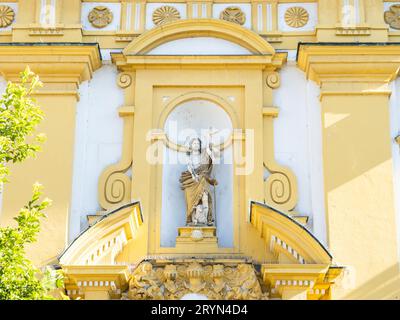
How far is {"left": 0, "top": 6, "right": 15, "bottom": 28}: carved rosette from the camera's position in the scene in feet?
54.5

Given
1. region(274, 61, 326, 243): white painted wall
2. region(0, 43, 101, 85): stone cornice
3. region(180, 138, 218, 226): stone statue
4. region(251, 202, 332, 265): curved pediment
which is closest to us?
region(251, 202, 332, 265): curved pediment

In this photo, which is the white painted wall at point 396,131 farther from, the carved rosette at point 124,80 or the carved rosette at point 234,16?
the carved rosette at point 124,80

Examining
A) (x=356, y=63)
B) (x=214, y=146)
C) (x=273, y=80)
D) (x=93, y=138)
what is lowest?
(x=214, y=146)

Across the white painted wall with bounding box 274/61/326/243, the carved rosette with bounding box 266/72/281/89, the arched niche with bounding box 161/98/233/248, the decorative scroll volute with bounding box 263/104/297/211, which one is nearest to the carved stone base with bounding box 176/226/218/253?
the arched niche with bounding box 161/98/233/248

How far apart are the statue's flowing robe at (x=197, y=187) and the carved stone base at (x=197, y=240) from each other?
0.20 meters

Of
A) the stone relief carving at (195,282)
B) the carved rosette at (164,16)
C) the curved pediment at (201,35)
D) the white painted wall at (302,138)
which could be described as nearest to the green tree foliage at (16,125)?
the stone relief carving at (195,282)

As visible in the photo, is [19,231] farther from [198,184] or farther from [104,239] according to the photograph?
[198,184]

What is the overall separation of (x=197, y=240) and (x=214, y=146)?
1612 mm

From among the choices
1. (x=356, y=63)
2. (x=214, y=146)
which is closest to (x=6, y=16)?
(x=214, y=146)

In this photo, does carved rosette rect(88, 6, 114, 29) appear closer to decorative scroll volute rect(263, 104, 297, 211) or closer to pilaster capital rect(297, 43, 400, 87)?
pilaster capital rect(297, 43, 400, 87)

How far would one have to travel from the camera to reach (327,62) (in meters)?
15.9

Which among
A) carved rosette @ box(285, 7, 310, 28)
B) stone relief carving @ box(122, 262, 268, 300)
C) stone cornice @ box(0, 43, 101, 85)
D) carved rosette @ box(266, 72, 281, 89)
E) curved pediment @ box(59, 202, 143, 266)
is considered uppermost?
carved rosette @ box(285, 7, 310, 28)

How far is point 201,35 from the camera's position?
1650 centimetres

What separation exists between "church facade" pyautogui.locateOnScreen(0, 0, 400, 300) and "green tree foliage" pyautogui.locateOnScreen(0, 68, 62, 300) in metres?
2.38
